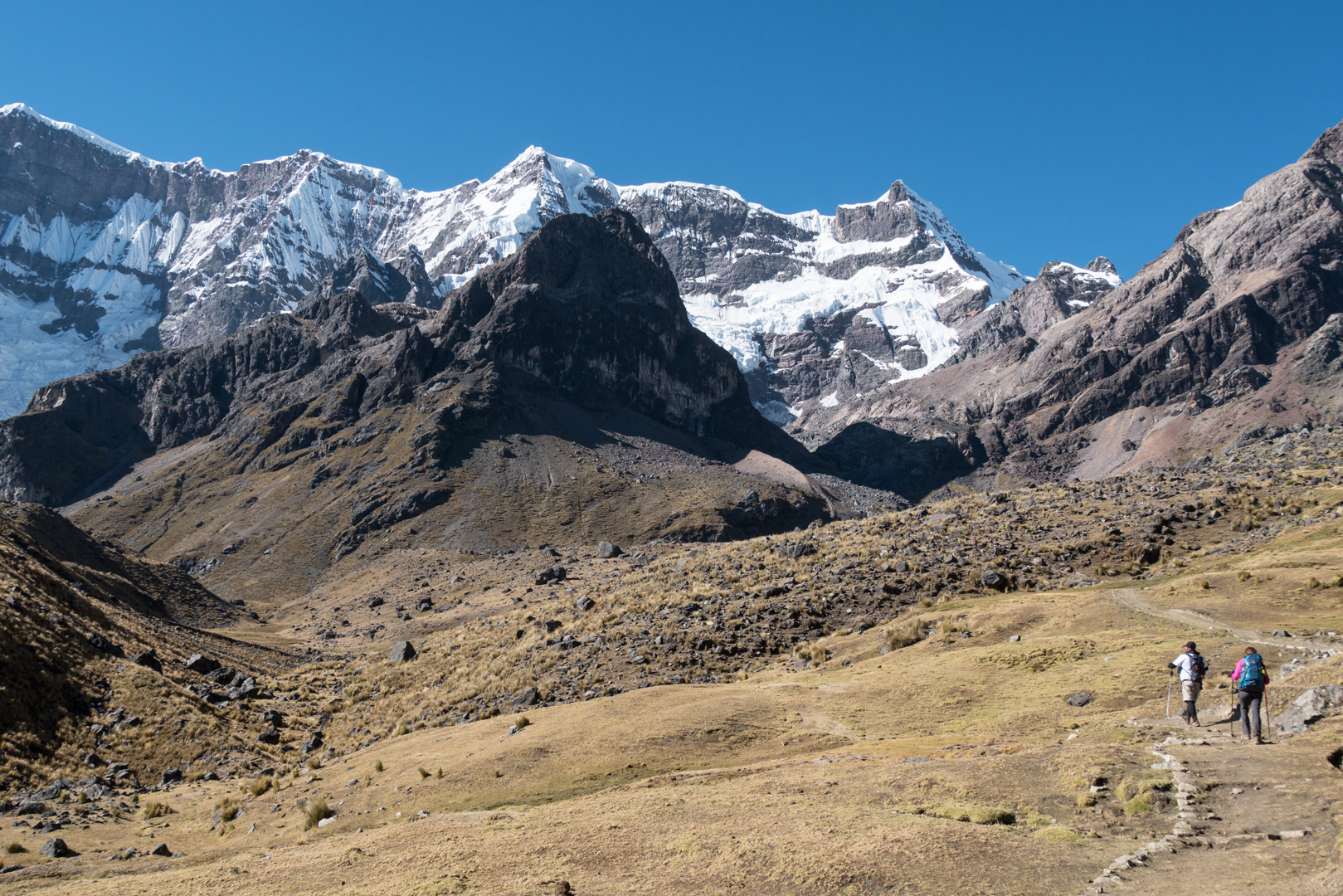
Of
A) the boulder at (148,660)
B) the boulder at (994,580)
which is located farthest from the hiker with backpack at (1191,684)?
the boulder at (148,660)

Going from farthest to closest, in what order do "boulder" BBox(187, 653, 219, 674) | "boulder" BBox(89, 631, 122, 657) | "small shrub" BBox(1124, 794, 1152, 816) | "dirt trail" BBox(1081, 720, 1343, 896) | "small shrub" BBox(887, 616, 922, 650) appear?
1. "boulder" BBox(187, 653, 219, 674)
2. "boulder" BBox(89, 631, 122, 657)
3. "small shrub" BBox(887, 616, 922, 650)
4. "small shrub" BBox(1124, 794, 1152, 816)
5. "dirt trail" BBox(1081, 720, 1343, 896)

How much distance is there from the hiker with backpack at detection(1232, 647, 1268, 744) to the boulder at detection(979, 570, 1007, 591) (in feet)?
96.6

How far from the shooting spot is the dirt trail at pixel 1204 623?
30797 mm

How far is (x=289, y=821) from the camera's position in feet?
101

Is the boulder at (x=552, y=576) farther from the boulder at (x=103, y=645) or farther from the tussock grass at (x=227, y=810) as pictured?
the tussock grass at (x=227, y=810)

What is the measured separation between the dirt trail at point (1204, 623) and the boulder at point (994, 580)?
7.21 meters

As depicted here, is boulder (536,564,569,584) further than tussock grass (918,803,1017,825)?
Yes

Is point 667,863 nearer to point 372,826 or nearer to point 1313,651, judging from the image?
point 372,826

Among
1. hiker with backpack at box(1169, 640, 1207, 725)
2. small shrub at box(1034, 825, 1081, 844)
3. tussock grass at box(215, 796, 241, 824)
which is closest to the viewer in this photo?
small shrub at box(1034, 825, 1081, 844)

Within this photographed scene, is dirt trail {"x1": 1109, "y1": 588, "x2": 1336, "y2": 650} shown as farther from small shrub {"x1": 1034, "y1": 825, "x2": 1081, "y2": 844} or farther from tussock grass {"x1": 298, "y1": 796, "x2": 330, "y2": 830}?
tussock grass {"x1": 298, "y1": 796, "x2": 330, "y2": 830}

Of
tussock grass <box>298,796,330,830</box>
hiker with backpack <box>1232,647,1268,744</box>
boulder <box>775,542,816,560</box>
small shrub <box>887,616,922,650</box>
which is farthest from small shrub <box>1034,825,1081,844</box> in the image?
boulder <box>775,542,816,560</box>

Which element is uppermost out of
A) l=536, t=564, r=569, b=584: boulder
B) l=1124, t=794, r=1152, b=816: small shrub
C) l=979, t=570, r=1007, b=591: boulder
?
l=979, t=570, r=1007, b=591: boulder

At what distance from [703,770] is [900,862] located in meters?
12.5

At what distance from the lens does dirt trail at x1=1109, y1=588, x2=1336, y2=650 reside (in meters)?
30.8
